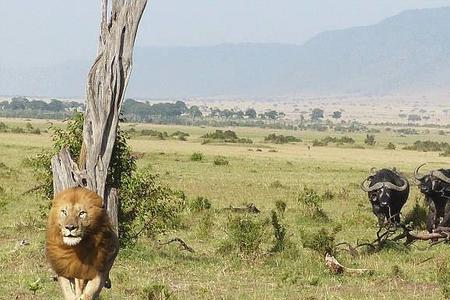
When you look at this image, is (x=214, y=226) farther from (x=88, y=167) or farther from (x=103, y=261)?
(x=103, y=261)

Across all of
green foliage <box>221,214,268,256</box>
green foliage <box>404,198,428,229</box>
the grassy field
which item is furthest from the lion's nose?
green foliage <box>404,198,428,229</box>

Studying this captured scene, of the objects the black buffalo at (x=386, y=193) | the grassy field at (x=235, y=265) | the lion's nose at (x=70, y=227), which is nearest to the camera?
the lion's nose at (x=70, y=227)

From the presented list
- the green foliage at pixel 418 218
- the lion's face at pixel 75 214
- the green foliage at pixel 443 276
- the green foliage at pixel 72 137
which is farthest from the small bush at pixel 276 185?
the lion's face at pixel 75 214

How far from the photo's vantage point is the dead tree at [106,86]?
30.7 ft

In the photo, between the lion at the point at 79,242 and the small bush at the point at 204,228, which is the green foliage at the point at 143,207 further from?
the lion at the point at 79,242

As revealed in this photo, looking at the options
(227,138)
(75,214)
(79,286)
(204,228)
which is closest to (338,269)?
(204,228)

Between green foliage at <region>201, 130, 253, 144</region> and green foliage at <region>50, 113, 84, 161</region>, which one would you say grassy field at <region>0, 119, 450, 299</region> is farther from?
green foliage at <region>201, 130, 253, 144</region>

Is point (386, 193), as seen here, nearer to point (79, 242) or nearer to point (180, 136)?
point (79, 242)

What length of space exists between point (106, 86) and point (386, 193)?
10.5m

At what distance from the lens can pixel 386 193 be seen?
18.5 meters

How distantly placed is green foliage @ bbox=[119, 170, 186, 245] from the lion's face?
6.46 m

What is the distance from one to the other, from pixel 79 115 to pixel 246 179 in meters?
17.1

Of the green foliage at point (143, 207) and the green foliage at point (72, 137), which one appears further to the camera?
the green foliage at point (143, 207)

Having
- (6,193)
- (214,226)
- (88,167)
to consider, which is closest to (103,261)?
(88,167)
